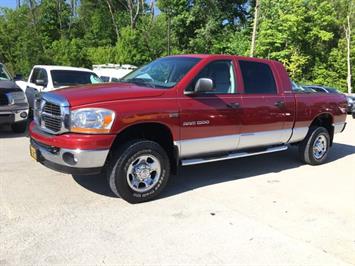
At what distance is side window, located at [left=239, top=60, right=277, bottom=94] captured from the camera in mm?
6543

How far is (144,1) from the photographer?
51031mm

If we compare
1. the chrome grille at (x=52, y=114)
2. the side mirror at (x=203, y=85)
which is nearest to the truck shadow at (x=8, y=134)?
the chrome grille at (x=52, y=114)

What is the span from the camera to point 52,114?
204 inches

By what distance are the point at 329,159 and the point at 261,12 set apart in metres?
32.5

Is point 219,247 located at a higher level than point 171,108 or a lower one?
lower

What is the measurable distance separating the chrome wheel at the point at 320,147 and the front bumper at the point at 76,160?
4639mm

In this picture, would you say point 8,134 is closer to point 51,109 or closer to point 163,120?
point 51,109

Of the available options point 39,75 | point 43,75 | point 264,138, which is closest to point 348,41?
point 39,75

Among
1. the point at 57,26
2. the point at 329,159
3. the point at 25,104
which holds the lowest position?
the point at 329,159

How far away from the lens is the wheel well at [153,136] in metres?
5.21

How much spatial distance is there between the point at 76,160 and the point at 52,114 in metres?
0.74

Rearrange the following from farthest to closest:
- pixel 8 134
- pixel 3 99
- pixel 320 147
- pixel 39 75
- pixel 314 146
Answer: pixel 39 75 < pixel 8 134 < pixel 3 99 < pixel 320 147 < pixel 314 146

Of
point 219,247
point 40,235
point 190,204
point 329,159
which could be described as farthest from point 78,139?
point 329,159

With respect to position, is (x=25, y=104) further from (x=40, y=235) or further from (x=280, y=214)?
(x=280, y=214)
